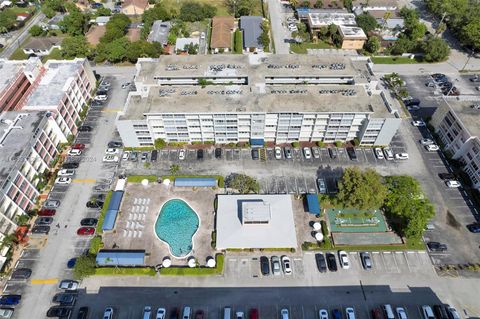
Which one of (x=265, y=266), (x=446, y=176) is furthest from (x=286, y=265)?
(x=446, y=176)

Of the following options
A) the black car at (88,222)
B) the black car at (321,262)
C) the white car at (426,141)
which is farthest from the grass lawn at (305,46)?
the black car at (88,222)

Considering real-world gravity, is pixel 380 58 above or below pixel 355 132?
above

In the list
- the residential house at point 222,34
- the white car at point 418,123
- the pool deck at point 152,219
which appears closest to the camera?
the pool deck at point 152,219

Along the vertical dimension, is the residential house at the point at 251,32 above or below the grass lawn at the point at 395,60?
above

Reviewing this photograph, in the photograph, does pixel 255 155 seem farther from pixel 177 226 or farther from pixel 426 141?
pixel 426 141

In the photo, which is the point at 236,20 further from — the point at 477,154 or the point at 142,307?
the point at 142,307

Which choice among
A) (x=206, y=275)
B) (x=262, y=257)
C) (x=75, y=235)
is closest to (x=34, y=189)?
(x=75, y=235)

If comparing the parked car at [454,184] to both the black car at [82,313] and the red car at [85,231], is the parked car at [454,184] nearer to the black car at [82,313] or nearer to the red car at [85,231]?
the red car at [85,231]
